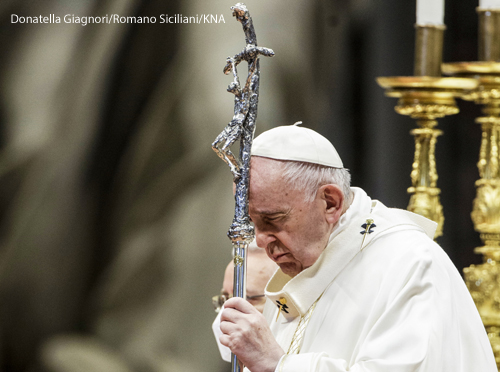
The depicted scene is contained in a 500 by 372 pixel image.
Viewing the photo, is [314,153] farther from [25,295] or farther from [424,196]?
[25,295]

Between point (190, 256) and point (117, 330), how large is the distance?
0.65 m

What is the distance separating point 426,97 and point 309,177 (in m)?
0.72

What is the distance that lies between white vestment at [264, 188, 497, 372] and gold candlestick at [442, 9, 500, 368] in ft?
1.17

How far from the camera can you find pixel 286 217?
196cm

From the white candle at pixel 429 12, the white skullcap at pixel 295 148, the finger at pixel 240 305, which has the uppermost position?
the white candle at pixel 429 12

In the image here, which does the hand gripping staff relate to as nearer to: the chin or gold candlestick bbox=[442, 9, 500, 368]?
the chin

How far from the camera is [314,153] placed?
2041 mm

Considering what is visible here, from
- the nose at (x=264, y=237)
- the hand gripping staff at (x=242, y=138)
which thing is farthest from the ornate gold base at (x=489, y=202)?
the hand gripping staff at (x=242, y=138)

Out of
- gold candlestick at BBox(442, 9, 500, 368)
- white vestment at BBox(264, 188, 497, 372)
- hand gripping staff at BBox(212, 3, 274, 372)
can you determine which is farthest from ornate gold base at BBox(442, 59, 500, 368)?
hand gripping staff at BBox(212, 3, 274, 372)

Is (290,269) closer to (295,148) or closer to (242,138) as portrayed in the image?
(295,148)

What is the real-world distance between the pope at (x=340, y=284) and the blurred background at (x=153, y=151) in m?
1.99

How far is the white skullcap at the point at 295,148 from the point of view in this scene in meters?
2.00

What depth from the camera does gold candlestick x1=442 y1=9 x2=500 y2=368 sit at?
2.46 m

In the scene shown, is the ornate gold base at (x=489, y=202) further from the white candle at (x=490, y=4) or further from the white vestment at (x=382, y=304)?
the white vestment at (x=382, y=304)
